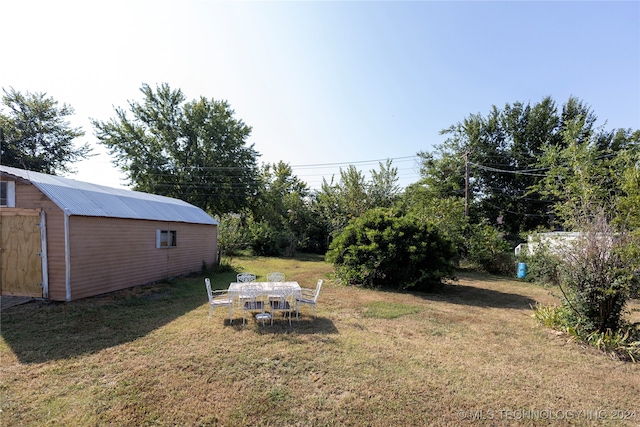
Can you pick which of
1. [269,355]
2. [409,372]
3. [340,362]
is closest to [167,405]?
[269,355]

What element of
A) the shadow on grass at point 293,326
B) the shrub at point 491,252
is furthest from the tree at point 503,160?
the shadow on grass at point 293,326

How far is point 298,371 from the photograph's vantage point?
4.06 m

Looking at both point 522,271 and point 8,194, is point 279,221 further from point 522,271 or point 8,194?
point 8,194

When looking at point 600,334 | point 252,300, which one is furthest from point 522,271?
point 252,300

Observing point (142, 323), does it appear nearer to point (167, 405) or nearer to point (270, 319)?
point (270, 319)

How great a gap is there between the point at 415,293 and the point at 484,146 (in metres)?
21.2

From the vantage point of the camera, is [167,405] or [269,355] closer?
[167,405]

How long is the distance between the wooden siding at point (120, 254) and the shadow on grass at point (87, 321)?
1.47ft

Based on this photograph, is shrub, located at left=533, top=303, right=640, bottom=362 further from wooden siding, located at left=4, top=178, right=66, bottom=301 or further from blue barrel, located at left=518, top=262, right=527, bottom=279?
wooden siding, located at left=4, top=178, right=66, bottom=301

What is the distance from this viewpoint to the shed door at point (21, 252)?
23.9ft

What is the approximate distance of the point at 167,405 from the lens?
3.25m

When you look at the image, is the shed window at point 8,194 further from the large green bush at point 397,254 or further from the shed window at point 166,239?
the large green bush at point 397,254

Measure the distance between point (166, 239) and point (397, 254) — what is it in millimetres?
8162

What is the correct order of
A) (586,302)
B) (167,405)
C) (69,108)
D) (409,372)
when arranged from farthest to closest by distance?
(69,108) → (586,302) → (409,372) → (167,405)
